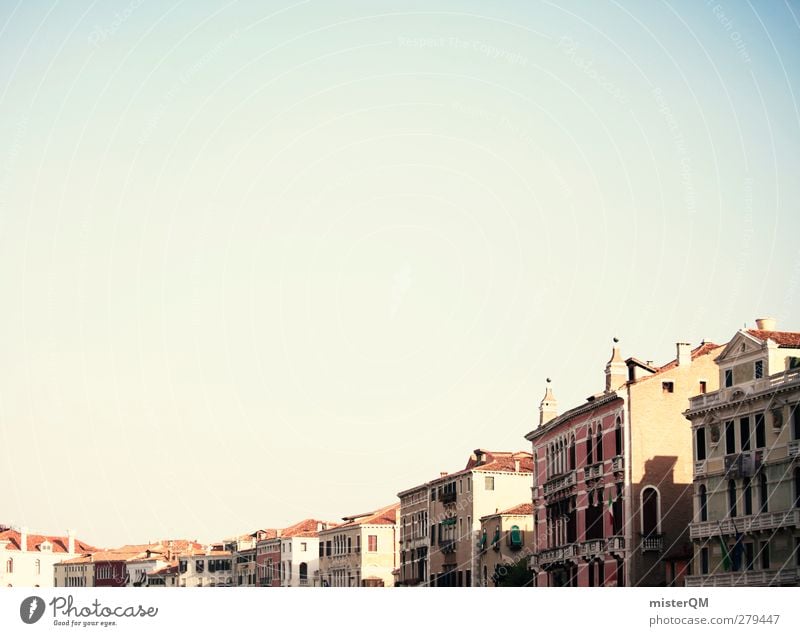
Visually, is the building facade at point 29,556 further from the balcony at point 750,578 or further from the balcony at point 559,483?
the balcony at point 750,578

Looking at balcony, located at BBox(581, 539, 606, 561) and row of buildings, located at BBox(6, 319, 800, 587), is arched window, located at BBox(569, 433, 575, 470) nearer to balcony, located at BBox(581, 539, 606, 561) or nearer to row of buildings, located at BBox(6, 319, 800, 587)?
row of buildings, located at BBox(6, 319, 800, 587)

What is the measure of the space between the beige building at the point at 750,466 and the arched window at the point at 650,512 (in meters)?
5.02

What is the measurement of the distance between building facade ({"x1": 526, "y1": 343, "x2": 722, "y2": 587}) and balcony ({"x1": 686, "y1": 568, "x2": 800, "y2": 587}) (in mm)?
4879

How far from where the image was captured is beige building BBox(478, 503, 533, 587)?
318 ft

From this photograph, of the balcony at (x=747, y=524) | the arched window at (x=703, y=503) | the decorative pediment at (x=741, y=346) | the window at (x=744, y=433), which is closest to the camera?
the balcony at (x=747, y=524)

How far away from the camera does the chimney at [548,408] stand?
298 feet

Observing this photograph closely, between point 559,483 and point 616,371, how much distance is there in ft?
29.5

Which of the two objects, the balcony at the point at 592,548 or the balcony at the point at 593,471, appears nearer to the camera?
the balcony at the point at 592,548

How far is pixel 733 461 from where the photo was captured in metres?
65.3

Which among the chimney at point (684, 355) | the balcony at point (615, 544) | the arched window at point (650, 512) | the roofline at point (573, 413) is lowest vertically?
the balcony at point (615, 544)

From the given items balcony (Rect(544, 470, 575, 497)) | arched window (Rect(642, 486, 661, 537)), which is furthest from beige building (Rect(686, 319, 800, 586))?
balcony (Rect(544, 470, 575, 497))
